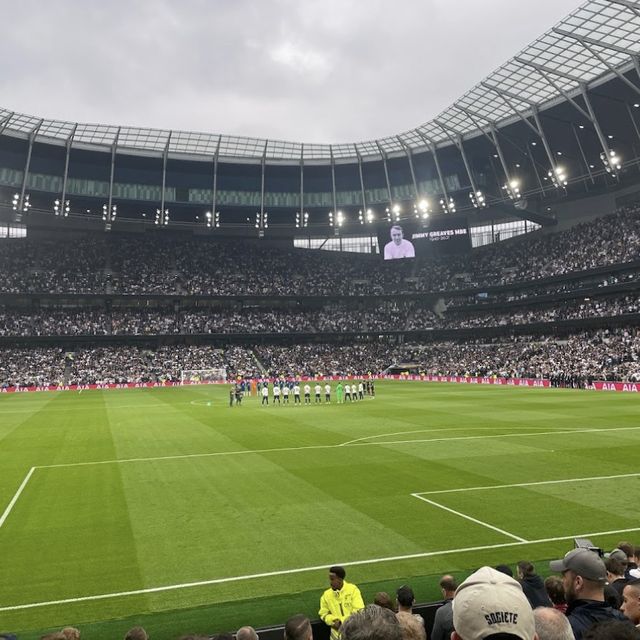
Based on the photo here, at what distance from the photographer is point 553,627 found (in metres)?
3.55

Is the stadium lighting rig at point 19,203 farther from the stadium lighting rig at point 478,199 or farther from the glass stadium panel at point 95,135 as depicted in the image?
the stadium lighting rig at point 478,199

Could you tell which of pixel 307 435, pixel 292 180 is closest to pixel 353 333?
pixel 292 180

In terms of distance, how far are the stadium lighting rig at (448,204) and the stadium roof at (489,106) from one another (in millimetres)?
8499

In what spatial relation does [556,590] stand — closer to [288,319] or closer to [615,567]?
[615,567]

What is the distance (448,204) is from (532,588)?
8535cm

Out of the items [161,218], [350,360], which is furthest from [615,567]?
[161,218]

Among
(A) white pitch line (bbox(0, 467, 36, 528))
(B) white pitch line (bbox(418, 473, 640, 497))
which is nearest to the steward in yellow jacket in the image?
(B) white pitch line (bbox(418, 473, 640, 497))

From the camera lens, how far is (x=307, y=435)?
89.8 ft

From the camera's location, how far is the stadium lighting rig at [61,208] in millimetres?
83688

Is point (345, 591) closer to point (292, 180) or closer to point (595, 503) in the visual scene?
point (595, 503)

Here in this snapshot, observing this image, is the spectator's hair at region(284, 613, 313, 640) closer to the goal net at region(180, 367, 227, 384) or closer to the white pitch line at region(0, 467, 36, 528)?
the white pitch line at region(0, 467, 36, 528)

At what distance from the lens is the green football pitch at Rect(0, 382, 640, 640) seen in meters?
9.63

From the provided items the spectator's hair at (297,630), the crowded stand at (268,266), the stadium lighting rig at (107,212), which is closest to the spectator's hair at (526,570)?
the spectator's hair at (297,630)

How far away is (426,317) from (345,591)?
92.4 meters
